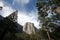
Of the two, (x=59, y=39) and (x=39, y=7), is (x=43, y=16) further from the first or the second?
(x=59, y=39)

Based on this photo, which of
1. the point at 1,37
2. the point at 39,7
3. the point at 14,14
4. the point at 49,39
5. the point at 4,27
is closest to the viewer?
the point at 1,37

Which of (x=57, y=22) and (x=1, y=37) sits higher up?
(x=57, y=22)

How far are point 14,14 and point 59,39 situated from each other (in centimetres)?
2419

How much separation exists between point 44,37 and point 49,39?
3296mm

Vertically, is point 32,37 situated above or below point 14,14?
below

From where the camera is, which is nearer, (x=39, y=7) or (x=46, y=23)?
(x=39, y=7)

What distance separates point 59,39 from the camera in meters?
55.5

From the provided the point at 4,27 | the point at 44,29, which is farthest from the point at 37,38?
the point at 4,27

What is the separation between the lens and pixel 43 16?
54094 mm

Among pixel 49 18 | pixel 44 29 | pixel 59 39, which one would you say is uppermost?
pixel 49 18

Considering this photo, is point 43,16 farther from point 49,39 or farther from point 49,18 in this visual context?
point 49,39

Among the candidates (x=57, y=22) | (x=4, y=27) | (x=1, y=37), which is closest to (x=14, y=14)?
(x=4, y=27)

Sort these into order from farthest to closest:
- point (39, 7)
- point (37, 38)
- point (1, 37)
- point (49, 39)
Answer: point (37, 38) < point (49, 39) < point (39, 7) < point (1, 37)

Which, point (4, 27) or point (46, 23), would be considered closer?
point (4, 27)
